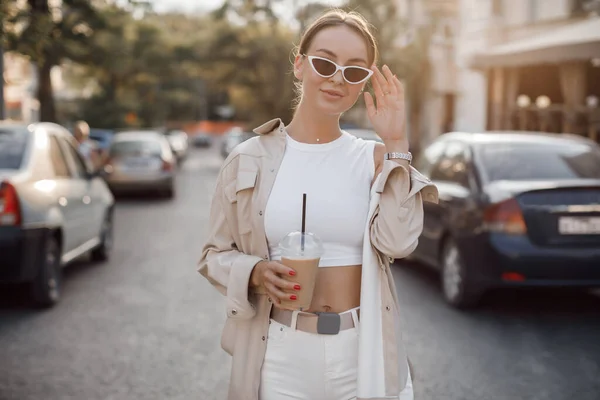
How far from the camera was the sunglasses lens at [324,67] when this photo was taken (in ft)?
8.01

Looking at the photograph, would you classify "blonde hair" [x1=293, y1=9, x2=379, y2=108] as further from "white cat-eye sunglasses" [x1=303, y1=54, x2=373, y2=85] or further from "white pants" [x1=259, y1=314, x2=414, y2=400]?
"white pants" [x1=259, y1=314, x2=414, y2=400]

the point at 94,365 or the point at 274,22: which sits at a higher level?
the point at 274,22

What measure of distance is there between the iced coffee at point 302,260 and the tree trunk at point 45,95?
21.3 m

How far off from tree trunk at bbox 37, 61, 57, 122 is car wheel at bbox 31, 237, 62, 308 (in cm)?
1583

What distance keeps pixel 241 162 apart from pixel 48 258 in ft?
16.6

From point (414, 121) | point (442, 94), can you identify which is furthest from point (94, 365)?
point (414, 121)

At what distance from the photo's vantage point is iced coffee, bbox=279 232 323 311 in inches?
88.4

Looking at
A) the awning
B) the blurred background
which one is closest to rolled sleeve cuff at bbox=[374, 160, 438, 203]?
the blurred background

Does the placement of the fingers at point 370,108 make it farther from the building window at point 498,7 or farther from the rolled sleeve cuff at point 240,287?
the building window at point 498,7

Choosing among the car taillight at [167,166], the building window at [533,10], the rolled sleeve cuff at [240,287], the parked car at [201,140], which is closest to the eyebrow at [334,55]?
the rolled sleeve cuff at [240,287]

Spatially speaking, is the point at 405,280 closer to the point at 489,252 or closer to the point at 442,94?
the point at 489,252

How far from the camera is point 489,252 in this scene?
669 centimetres

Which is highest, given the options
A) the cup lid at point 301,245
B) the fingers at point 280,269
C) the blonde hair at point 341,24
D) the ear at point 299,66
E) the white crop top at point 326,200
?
the blonde hair at point 341,24

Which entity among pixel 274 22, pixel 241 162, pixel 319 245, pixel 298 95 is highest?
pixel 274 22
